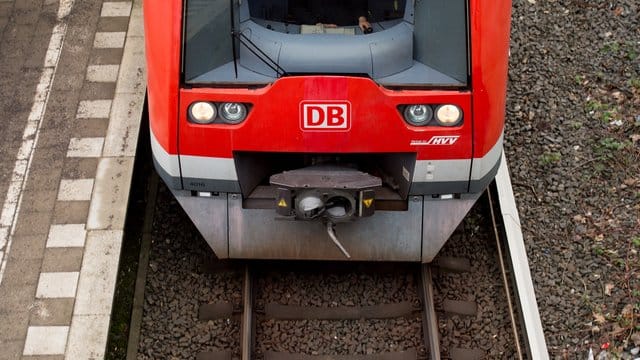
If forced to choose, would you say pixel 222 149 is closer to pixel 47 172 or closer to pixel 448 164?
pixel 448 164

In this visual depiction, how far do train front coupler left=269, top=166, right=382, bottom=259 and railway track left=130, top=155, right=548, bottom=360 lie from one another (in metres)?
0.93

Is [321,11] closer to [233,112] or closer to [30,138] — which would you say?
[233,112]

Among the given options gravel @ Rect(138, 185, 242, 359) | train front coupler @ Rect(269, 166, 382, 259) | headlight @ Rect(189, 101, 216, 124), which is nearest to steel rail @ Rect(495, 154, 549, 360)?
train front coupler @ Rect(269, 166, 382, 259)

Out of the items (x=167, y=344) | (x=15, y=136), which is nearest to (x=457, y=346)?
(x=167, y=344)

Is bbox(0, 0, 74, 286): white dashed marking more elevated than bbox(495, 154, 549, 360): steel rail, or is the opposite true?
bbox(0, 0, 74, 286): white dashed marking

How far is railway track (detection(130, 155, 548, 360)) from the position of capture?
243 inches

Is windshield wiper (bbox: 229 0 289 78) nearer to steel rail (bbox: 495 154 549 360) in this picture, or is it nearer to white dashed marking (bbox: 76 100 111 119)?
white dashed marking (bbox: 76 100 111 119)

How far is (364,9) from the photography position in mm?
6312

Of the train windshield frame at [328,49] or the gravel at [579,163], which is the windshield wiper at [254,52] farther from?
the gravel at [579,163]

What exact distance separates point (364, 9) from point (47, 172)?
109 inches

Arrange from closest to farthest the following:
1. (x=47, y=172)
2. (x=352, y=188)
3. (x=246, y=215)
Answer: (x=352, y=188)
(x=246, y=215)
(x=47, y=172)

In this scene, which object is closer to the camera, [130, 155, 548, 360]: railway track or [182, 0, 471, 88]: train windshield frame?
[182, 0, 471, 88]: train windshield frame

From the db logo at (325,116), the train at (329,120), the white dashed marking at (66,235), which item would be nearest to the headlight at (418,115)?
the train at (329,120)

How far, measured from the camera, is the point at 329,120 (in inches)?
216
